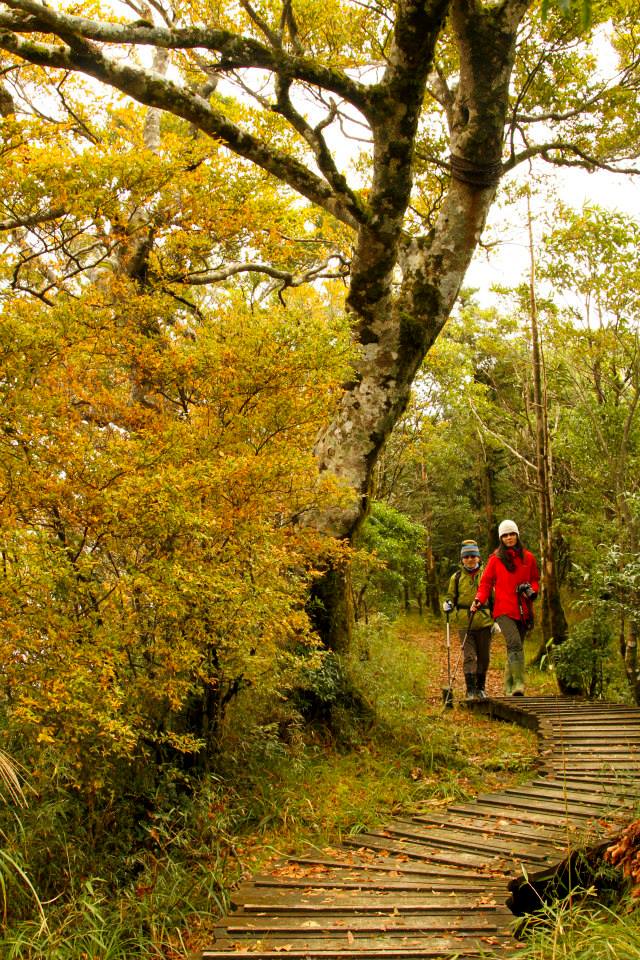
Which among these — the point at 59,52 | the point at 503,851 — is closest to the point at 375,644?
the point at 503,851

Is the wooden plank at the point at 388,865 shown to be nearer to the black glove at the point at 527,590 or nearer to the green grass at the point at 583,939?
the green grass at the point at 583,939

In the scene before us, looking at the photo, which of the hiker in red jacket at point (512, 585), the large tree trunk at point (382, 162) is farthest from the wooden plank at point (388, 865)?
the hiker in red jacket at point (512, 585)

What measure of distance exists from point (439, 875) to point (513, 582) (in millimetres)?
4923

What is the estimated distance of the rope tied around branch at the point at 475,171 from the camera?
774 cm

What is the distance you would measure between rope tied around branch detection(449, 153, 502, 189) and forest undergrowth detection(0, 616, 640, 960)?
16.0ft

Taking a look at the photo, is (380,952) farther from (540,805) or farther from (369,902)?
(540,805)

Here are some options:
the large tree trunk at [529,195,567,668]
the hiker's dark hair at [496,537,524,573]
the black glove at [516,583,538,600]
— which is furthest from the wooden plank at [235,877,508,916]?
the large tree trunk at [529,195,567,668]

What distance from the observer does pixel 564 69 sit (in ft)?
32.2

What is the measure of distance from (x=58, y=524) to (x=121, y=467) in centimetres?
50

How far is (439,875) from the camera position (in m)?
4.12

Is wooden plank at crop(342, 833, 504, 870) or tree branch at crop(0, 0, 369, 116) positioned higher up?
tree branch at crop(0, 0, 369, 116)

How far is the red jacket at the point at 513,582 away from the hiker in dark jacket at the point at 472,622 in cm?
63

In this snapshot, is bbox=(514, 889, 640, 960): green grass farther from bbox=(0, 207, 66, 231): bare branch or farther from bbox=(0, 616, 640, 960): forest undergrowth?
bbox=(0, 207, 66, 231): bare branch

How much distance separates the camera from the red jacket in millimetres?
8664
